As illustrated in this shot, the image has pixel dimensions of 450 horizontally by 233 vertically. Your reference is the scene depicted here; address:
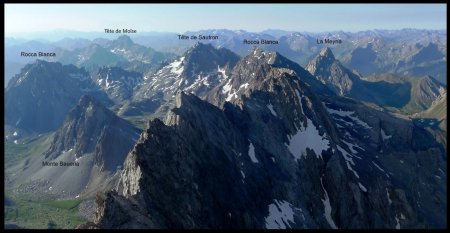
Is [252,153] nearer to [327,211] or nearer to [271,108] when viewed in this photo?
[327,211]

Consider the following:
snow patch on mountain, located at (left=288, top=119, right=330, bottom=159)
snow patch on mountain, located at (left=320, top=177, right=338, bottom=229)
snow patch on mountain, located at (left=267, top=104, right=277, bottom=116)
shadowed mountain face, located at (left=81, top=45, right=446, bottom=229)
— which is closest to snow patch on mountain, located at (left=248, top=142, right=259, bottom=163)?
shadowed mountain face, located at (left=81, top=45, right=446, bottom=229)

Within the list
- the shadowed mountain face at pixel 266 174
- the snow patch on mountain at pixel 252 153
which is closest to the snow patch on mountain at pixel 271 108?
the shadowed mountain face at pixel 266 174

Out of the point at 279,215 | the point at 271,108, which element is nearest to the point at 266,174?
Answer: the point at 279,215

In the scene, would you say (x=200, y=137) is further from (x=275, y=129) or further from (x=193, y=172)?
(x=275, y=129)

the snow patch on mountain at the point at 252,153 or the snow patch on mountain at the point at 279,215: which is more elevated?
the snow patch on mountain at the point at 252,153

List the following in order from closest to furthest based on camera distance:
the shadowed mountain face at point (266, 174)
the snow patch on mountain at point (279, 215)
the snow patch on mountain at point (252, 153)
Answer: the shadowed mountain face at point (266, 174), the snow patch on mountain at point (279, 215), the snow patch on mountain at point (252, 153)

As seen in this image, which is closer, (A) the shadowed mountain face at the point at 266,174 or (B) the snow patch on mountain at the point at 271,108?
(A) the shadowed mountain face at the point at 266,174

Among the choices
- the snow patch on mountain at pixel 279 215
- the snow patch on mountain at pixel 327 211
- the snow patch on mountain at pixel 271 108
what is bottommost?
the snow patch on mountain at pixel 327 211

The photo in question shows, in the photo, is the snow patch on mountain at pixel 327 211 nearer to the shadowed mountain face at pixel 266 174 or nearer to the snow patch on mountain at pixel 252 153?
the shadowed mountain face at pixel 266 174

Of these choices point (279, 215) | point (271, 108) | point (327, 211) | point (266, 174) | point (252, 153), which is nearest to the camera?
point (279, 215)
